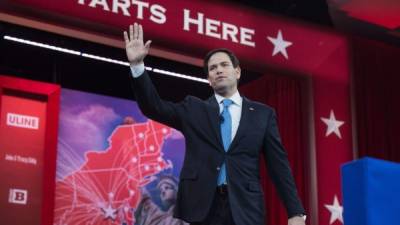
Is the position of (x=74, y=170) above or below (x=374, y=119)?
below

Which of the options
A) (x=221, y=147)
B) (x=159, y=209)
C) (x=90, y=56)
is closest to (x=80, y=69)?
(x=90, y=56)

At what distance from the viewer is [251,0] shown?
7043 mm

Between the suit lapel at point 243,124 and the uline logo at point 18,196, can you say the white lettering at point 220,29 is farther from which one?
the suit lapel at point 243,124

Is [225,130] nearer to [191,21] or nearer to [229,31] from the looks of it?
Result: [191,21]

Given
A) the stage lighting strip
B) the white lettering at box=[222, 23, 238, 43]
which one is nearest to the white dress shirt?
the white lettering at box=[222, 23, 238, 43]

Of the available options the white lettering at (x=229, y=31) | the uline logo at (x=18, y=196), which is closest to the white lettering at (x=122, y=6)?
the white lettering at (x=229, y=31)

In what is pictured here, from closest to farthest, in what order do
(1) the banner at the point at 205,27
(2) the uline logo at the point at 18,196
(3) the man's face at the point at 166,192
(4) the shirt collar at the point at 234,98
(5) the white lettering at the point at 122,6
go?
(4) the shirt collar at the point at 234,98 < (1) the banner at the point at 205,27 < (5) the white lettering at the point at 122,6 < (2) the uline logo at the point at 18,196 < (3) the man's face at the point at 166,192

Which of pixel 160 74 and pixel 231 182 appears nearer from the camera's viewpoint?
pixel 231 182

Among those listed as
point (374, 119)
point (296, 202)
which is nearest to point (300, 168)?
point (374, 119)

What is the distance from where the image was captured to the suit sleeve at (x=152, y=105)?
2.70 m

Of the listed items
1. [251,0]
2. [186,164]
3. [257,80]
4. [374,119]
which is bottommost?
[186,164]

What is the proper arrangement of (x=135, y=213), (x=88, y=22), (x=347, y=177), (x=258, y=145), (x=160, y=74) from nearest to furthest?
(x=347, y=177) < (x=258, y=145) < (x=88, y=22) < (x=135, y=213) < (x=160, y=74)

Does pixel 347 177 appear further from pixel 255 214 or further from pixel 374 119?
pixel 374 119

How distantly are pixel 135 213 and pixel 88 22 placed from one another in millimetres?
A: 2399
